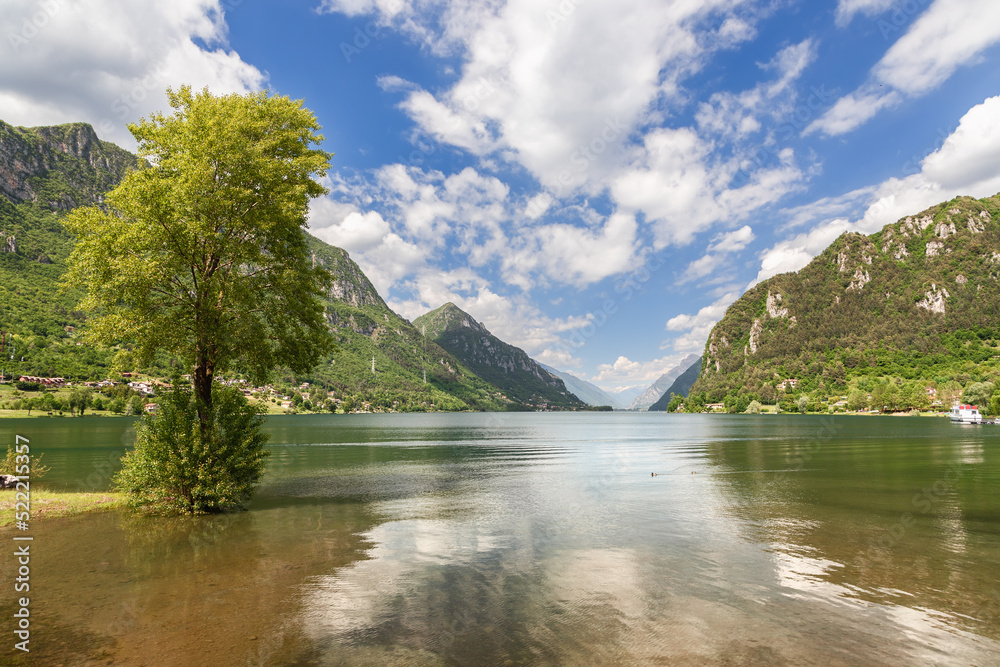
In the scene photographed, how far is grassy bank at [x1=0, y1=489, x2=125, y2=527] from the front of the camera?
854 inches

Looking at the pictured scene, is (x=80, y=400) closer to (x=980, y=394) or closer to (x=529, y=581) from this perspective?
(x=529, y=581)

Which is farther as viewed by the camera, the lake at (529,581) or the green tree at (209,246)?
the green tree at (209,246)

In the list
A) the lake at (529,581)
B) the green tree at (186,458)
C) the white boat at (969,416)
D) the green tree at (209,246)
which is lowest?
the white boat at (969,416)

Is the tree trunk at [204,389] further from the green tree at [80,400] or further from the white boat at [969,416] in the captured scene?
the white boat at [969,416]

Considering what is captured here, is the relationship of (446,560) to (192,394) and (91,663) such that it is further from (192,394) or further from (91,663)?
(192,394)

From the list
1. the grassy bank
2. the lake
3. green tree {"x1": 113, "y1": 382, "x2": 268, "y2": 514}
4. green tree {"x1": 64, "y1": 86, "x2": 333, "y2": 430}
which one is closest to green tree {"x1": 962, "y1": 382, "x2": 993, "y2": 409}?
the lake

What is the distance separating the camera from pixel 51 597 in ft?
41.6

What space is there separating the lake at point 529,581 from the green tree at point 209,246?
346 inches

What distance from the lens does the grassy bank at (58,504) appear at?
2170cm

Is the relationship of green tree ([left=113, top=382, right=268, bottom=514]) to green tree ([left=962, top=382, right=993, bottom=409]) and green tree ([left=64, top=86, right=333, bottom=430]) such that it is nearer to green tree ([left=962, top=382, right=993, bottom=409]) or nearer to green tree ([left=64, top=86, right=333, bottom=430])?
green tree ([left=64, top=86, right=333, bottom=430])

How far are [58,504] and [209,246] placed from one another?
1569 centimetres

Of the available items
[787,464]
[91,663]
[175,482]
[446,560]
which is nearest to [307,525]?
[175,482]

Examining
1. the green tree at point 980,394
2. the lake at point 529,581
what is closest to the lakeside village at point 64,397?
the lake at point 529,581

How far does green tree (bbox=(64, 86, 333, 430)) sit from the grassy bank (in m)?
7.80
